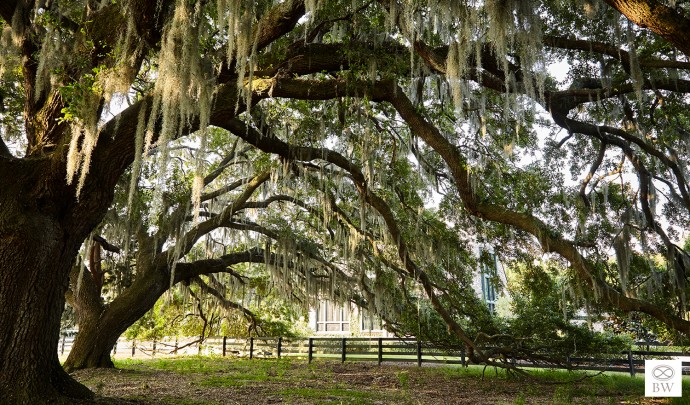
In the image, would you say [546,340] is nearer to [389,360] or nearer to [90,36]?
[389,360]

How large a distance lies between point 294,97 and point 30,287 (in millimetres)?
3022

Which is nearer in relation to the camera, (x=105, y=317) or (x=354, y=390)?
(x=354, y=390)

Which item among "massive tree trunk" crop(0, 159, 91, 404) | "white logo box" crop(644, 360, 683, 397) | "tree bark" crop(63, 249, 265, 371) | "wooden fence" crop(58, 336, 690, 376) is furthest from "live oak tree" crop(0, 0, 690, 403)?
"wooden fence" crop(58, 336, 690, 376)

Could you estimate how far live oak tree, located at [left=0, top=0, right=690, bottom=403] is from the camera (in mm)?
4016

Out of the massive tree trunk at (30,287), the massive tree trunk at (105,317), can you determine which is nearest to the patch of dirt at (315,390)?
the massive tree trunk at (105,317)

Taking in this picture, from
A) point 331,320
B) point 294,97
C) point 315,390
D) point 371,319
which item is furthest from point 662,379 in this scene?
point 331,320

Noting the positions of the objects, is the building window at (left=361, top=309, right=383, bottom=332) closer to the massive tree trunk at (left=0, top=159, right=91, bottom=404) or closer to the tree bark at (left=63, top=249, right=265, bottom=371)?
the tree bark at (left=63, top=249, right=265, bottom=371)

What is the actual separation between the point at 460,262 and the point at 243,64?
6.30 metres

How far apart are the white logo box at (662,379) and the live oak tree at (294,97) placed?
0.77 m

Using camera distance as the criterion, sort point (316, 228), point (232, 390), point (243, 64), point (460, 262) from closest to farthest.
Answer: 1. point (243, 64)
2. point (232, 390)
3. point (460, 262)
4. point (316, 228)

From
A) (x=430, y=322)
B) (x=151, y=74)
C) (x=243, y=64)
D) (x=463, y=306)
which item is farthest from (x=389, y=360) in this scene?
(x=243, y=64)

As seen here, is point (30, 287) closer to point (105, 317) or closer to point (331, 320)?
point (105, 317)

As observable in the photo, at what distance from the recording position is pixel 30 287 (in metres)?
4.16

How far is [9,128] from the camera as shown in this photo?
6.95 metres
